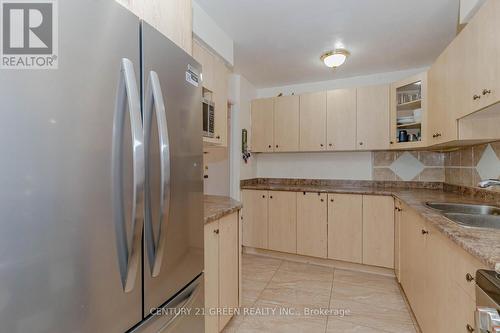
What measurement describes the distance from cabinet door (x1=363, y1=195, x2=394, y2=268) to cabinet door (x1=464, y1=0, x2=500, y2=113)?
1.39 meters

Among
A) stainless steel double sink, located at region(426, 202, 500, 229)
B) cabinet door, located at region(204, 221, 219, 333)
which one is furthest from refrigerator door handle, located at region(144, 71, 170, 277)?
stainless steel double sink, located at region(426, 202, 500, 229)

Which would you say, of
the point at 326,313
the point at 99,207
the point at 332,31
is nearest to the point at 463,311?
the point at 326,313

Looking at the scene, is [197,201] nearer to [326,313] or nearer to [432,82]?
[326,313]

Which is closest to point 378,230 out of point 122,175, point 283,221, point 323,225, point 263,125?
point 323,225

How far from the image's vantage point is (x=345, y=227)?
2873 mm

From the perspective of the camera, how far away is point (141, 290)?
0.82 m

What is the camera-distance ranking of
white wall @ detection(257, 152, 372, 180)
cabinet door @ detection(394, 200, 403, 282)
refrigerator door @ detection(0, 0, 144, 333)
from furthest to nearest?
white wall @ detection(257, 152, 372, 180) → cabinet door @ detection(394, 200, 403, 282) → refrigerator door @ detection(0, 0, 144, 333)

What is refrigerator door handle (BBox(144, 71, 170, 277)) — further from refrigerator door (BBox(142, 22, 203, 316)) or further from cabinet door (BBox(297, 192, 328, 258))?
cabinet door (BBox(297, 192, 328, 258))

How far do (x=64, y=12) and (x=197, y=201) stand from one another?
815 mm

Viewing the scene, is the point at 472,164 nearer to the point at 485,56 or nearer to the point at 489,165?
the point at 489,165

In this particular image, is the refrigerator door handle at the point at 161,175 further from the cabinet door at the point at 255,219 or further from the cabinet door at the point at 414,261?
the cabinet door at the point at 255,219

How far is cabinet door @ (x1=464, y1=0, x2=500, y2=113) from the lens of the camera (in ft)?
4.23

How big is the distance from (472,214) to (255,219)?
227 centimetres
